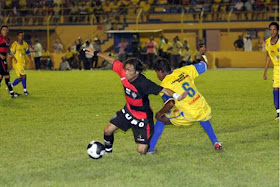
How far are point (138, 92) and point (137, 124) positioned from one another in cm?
50

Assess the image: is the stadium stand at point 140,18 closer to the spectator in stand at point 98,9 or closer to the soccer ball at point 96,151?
the spectator in stand at point 98,9

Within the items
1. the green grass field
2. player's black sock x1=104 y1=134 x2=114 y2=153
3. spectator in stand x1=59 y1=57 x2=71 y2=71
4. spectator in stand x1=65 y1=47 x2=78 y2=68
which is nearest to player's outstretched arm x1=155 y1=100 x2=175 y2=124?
the green grass field

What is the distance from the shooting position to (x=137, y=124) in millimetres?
8570

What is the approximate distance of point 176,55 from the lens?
1372 inches

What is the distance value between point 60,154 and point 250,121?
4931 mm

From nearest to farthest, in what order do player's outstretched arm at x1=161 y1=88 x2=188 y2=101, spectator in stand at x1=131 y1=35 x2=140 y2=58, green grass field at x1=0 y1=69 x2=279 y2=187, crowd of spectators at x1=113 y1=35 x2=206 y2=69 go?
green grass field at x1=0 y1=69 x2=279 y2=187 < player's outstretched arm at x1=161 y1=88 x2=188 y2=101 < crowd of spectators at x1=113 y1=35 x2=206 y2=69 < spectator in stand at x1=131 y1=35 x2=140 y2=58

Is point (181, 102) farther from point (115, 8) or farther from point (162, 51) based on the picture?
point (115, 8)

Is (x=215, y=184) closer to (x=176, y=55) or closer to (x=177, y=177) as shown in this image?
(x=177, y=177)

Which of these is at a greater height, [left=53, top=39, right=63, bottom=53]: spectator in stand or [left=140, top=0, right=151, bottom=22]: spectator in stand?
[left=140, top=0, right=151, bottom=22]: spectator in stand

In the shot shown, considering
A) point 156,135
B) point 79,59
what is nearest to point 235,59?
point 79,59

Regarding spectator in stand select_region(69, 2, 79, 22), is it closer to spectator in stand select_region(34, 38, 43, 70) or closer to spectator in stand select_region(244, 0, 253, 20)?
spectator in stand select_region(34, 38, 43, 70)

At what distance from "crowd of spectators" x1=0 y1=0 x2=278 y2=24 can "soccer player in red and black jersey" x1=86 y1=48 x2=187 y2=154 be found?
30967 millimetres

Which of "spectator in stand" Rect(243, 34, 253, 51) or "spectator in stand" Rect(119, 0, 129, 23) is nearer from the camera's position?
"spectator in stand" Rect(243, 34, 253, 51)

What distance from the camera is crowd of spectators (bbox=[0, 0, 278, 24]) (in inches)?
1551
